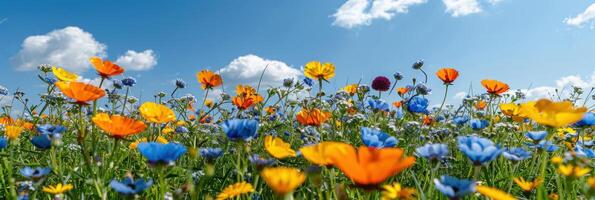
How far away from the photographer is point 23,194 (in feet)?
5.52

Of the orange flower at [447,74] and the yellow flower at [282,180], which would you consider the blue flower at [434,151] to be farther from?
the orange flower at [447,74]

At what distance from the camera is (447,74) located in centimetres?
346

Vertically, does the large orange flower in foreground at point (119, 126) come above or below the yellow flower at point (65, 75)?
below

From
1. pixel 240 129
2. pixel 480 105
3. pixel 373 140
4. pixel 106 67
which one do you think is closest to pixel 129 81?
pixel 106 67

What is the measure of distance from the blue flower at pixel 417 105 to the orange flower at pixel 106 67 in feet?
6.00

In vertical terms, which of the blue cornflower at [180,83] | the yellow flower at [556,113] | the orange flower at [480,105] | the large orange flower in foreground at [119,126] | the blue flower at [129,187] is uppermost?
the blue cornflower at [180,83]

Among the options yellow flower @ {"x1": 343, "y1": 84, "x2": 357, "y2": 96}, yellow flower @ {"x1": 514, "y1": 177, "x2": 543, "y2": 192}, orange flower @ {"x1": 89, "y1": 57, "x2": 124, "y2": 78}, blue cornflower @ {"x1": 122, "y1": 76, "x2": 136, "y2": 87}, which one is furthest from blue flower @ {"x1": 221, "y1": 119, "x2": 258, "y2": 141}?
yellow flower @ {"x1": 343, "y1": 84, "x2": 357, "y2": 96}

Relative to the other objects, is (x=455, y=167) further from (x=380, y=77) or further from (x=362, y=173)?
(x=362, y=173)

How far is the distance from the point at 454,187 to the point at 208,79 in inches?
98.6

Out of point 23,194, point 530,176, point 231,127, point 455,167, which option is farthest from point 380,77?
point 23,194

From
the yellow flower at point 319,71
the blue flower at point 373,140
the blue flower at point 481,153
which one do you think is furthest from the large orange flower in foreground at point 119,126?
the yellow flower at point 319,71

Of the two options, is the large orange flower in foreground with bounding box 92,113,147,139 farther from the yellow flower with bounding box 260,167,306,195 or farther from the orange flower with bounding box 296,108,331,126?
the orange flower with bounding box 296,108,331,126

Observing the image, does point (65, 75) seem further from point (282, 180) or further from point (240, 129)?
point (282, 180)

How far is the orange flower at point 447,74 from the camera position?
11.2 feet
